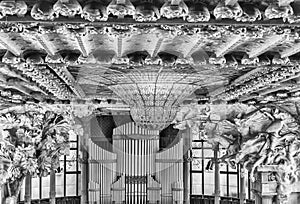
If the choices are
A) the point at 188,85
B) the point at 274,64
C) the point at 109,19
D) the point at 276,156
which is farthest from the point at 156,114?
the point at 276,156

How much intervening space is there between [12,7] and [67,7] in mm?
330

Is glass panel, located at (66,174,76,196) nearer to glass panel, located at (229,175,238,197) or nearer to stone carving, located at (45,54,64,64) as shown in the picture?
glass panel, located at (229,175,238,197)

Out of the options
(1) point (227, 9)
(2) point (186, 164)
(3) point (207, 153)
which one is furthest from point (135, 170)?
(1) point (227, 9)

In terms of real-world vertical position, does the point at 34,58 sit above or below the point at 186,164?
above

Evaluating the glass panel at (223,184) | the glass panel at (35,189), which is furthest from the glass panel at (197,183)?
the glass panel at (35,189)

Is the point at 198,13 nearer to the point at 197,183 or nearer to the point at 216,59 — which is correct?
the point at 216,59

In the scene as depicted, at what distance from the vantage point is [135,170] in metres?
19.0

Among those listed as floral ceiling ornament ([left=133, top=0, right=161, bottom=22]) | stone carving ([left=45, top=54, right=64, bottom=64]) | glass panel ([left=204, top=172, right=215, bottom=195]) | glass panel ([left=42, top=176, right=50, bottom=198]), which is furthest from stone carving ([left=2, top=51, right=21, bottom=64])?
glass panel ([left=204, top=172, right=215, bottom=195])

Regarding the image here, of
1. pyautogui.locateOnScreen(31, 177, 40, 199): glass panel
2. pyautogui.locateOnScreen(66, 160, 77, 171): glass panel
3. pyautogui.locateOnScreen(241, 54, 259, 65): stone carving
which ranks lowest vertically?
pyautogui.locateOnScreen(31, 177, 40, 199): glass panel

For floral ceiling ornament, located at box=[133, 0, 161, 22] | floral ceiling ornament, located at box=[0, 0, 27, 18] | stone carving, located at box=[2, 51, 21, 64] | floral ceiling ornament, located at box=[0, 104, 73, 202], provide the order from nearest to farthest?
1. floral ceiling ornament, located at box=[0, 0, 27, 18]
2. floral ceiling ornament, located at box=[133, 0, 161, 22]
3. stone carving, located at box=[2, 51, 21, 64]
4. floral ceiling ornament, located at box=[0, 104, 73, 202]

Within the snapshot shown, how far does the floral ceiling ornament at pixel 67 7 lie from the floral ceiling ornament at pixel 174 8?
1.72ft

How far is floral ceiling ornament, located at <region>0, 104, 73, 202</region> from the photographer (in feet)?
37.0

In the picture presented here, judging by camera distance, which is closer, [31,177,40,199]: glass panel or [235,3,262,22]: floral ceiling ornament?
[235,3,262,22]: floral ceiling ornament

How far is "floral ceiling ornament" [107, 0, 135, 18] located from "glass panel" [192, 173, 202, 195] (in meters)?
17.4
